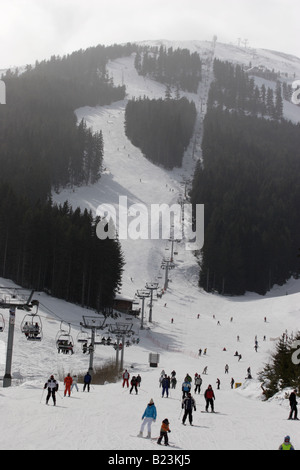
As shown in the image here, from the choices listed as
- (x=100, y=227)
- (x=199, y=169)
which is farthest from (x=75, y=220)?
(x=199, y=169)

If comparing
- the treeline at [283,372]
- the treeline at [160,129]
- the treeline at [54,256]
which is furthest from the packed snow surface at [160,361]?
the treeline at [160,129]

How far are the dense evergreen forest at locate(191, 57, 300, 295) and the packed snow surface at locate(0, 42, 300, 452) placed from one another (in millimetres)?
3783

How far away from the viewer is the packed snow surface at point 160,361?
1688 cm

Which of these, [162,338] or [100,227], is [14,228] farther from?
→ [162,338]

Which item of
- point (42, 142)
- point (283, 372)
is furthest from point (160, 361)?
point (42, 142)

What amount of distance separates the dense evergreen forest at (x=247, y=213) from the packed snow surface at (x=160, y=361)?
3.78 metres

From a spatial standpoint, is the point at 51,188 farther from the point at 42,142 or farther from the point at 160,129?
the point at 160,129

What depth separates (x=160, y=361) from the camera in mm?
47594

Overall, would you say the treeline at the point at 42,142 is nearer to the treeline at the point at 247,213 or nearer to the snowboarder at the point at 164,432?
the treeline at the point at 247,213

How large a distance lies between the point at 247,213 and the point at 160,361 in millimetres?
64504

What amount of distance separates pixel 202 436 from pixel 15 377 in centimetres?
1765

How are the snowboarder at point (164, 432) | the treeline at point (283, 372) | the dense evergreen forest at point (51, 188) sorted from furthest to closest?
the dense evergreen forest at point (51, 188), the treeline at point (283, 372), the snowboarder at point (164, 432)

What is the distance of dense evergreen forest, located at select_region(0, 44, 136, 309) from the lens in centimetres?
6494
